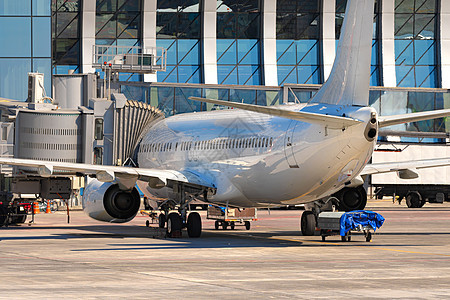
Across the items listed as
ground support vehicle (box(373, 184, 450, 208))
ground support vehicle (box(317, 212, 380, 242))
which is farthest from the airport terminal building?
ground support vehicle (box(317, 212, 380, 242))

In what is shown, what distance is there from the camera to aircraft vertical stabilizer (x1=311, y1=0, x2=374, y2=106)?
2466 centimetres

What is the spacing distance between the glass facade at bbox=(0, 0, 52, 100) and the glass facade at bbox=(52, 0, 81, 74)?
14.2m

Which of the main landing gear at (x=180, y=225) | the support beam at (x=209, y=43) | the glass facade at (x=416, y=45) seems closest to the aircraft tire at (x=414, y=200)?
the glass facade at (x=416, y=45)

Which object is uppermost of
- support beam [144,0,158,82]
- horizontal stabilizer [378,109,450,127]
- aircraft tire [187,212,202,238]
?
support beam [144,0,158,82]

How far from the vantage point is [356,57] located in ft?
81.3

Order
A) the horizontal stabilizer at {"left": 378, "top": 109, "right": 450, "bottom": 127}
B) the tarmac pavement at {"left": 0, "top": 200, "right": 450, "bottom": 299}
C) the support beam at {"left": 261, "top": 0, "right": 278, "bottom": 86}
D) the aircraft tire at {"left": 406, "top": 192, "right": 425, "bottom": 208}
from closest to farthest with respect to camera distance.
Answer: the tarmac pavement at {"left": 0, "top": 200, "right": 450, "bottom": 299} < the horizontal stabilizer at {"left": 378, "top": 109, "right": 450, "bottom": 127} < the aircraft tire at {"left": 406, "top": 192, "right": 425, "bottom": 208} < the support beam at {"left": 261, "top": 0, "right": 278, "bottom": 86}

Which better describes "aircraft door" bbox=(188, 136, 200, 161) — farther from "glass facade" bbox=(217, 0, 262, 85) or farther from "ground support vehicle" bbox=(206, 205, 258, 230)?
"glass facade" bbox=(217, 0, 262, 85)

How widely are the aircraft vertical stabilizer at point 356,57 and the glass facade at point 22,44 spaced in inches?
1396

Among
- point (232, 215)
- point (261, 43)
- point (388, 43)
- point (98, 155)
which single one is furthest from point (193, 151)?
point (388, 43)

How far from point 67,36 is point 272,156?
161ft

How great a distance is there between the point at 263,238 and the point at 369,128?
26.4 ft

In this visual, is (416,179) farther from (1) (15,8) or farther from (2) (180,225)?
(2) (180,225)

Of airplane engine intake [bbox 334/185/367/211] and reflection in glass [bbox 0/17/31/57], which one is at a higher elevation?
reflection in glass [bbox 0/17/31/57]

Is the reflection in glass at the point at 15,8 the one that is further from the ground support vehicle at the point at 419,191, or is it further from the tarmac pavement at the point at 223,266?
the ground support vehicle at the point at 419,191
